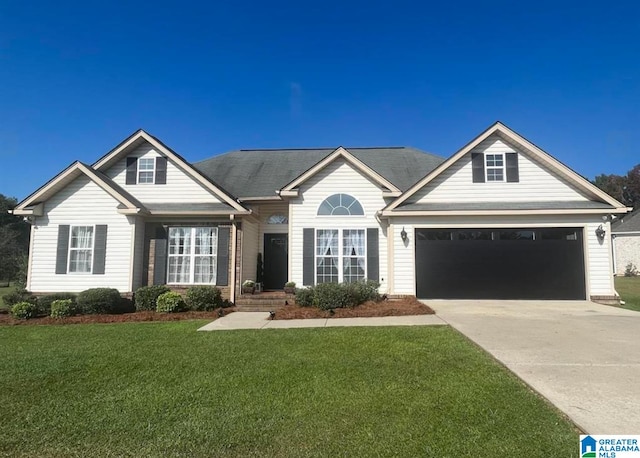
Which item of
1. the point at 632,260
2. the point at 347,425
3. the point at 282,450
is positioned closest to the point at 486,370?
the point at 347,425

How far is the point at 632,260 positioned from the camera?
2961cm

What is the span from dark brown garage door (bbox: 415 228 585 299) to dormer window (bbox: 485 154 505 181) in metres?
1.98

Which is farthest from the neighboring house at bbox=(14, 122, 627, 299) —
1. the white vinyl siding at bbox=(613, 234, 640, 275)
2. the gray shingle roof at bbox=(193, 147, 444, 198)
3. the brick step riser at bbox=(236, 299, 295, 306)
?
the white vinyl siding at bbox=(613, 234, 640, 275)

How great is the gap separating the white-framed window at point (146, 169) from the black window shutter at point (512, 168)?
1323 centimetres

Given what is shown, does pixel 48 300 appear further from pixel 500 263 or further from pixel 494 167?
pixel 494 167

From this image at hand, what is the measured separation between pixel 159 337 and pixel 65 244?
24.9 ft

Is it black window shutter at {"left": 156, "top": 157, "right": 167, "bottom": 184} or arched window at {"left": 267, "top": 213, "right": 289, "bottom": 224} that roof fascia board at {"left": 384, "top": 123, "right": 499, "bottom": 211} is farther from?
black window shutter at {"left": 156, "top": 157, "right": 167, "bottom": 184}

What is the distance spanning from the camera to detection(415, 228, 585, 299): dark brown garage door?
43.1 feet

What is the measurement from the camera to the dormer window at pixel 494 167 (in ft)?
45.6

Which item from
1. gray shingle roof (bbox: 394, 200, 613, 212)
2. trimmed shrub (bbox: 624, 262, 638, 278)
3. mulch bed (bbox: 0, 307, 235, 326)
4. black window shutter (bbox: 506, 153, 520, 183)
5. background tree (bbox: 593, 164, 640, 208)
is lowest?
mulch bed (bbox: 0, 307, 235, 326)

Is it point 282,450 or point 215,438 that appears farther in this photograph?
point 215,438

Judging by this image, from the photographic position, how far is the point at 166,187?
14297 millimetres

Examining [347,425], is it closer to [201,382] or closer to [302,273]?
[201,382]

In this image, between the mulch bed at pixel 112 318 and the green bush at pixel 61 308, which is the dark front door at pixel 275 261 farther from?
the green bush at pixel 61 308
